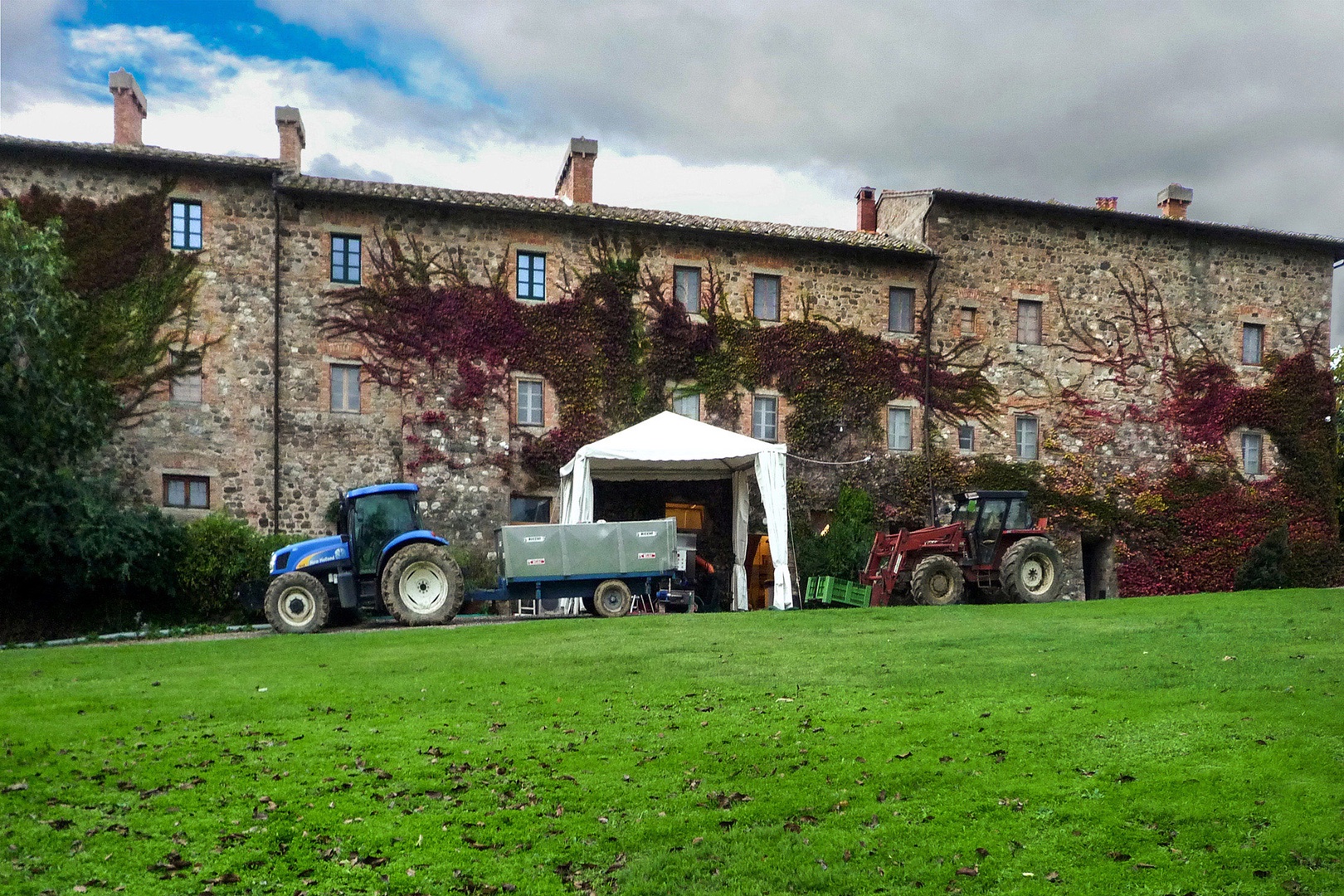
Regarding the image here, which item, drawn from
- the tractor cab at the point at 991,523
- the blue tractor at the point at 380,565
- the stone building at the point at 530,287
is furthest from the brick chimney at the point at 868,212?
the blue tractor at the point at 380,565

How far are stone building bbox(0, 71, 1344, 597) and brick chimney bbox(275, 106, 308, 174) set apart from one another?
0.04 meters

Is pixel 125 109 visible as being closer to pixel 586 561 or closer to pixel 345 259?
pixel 345 259

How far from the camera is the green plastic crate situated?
2253cm

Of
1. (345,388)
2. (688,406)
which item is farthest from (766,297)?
(345,388)

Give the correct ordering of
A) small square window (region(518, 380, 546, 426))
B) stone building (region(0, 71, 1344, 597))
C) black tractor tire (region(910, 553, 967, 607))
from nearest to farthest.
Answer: black tractor tire (region(910, 553, 967, 607)), stone building (region(0, 71, 1344, 597)), small square window (region(518, 380, 546, 426))

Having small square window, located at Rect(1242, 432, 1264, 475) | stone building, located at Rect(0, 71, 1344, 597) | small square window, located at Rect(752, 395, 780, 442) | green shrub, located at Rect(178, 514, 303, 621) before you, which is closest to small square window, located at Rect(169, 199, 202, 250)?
stone building, located at Rect(0, 71, 1344, 597)

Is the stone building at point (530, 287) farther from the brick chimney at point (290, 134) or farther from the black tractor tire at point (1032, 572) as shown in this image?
the black tractor tire at point (1032, 572)

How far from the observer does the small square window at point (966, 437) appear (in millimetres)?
27656

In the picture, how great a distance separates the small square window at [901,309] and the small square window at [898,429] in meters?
1.93

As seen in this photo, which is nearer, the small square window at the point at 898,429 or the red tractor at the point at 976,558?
the red tractor at the point at 976,558

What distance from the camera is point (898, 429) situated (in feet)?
89.8

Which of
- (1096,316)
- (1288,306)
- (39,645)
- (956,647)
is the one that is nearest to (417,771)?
(956,647)

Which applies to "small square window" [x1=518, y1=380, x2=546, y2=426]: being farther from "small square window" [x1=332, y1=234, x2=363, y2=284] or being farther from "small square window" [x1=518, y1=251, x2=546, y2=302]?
"small square window" [x1=332, y1=234, x2=363, y2=284]

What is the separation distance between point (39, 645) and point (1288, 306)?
96.9ft
